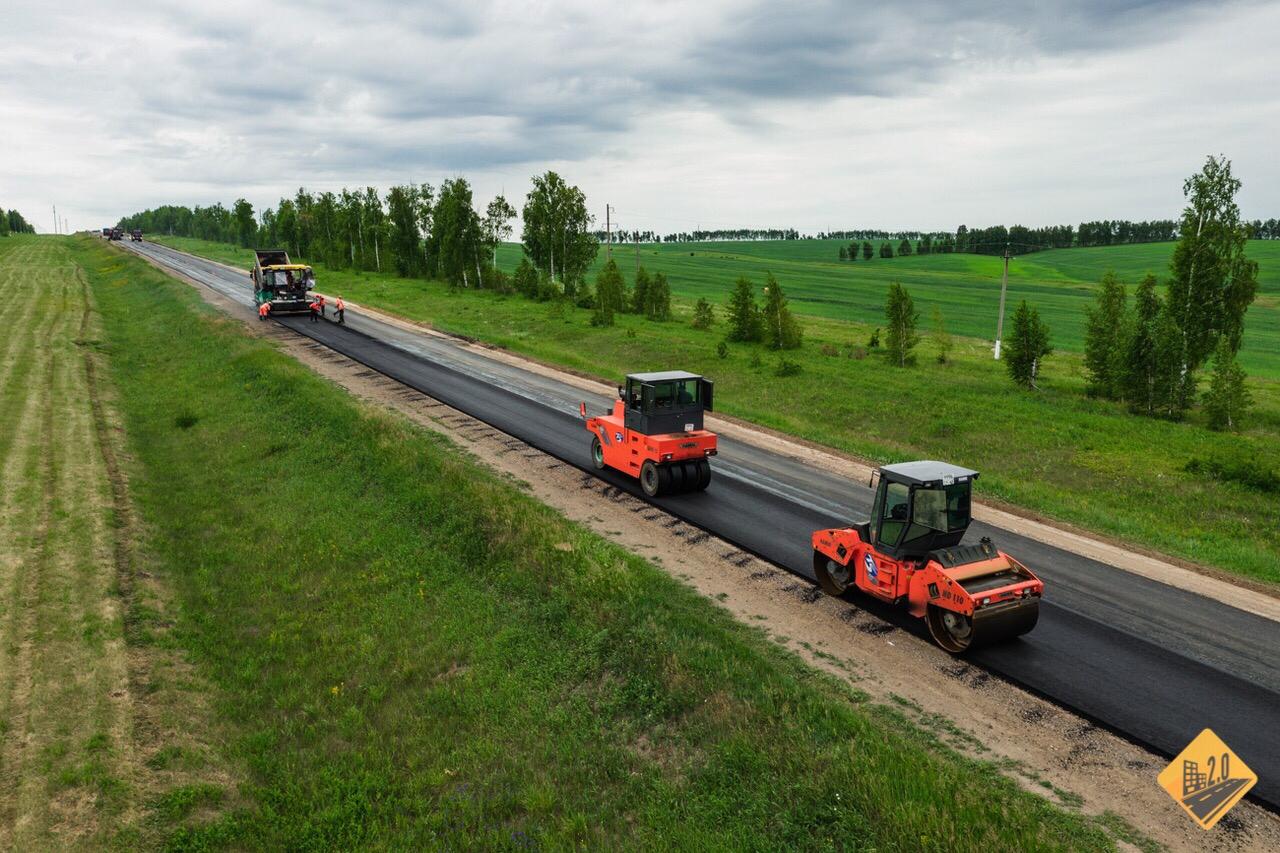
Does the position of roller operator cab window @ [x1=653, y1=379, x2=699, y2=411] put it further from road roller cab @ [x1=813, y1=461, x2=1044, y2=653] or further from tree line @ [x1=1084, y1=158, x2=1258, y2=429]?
tree line @ [x1=1084, y1=158, x2=1258, y2=429]

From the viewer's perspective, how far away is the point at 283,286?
45.0m

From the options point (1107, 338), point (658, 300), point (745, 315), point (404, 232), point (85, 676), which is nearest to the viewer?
point (85, 676)

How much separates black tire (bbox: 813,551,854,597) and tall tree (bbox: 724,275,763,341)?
108 ft

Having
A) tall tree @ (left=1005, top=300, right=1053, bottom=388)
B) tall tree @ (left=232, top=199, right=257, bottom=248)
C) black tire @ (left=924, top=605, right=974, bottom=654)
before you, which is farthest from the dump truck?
tall tree @ (left=232, top=199, right=257, bottom=248)

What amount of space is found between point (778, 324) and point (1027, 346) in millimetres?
13996

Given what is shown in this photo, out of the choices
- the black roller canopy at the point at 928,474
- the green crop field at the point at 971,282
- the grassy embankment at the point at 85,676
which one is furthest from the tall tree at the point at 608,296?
the black roller canopy at the point at 928,474

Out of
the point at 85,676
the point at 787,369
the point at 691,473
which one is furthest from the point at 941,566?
the point at 787,369

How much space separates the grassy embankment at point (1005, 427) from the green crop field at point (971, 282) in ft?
90.5

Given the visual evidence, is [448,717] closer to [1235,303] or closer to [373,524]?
[373,524]

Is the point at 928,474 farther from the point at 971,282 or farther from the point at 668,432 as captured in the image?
the point at 971,282

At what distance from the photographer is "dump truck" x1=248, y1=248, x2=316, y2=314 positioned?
147 feet

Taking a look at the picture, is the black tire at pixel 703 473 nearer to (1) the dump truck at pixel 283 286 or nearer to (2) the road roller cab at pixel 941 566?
(2) the road roller cab at pixel 941 566

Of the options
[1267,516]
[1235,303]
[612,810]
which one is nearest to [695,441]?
[612,810]

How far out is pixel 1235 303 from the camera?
2881 cm
